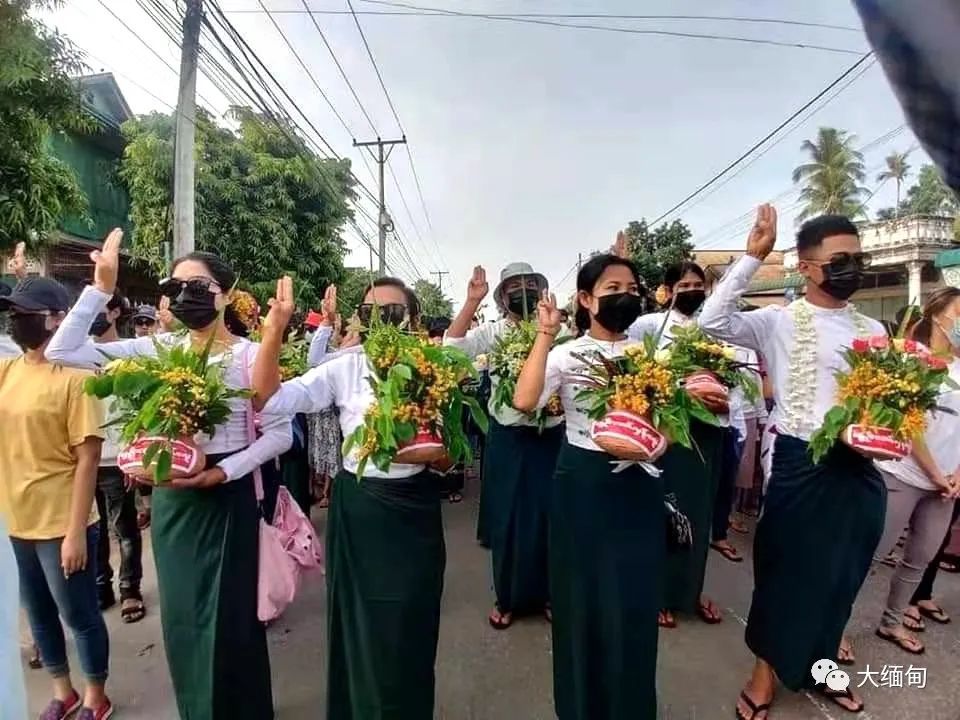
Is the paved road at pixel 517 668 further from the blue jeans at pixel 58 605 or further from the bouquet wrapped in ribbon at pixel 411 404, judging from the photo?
the bouquet wrapped in ribbon at pixel 411 404

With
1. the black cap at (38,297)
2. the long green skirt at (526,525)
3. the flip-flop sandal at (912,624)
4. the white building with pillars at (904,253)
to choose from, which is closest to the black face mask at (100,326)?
the black cap at (38,297)

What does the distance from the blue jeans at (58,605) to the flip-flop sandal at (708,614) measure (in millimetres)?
3018

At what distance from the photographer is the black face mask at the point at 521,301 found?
3.57 m

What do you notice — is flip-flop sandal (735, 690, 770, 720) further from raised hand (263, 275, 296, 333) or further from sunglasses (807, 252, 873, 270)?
raised hand (263, 275, 296, 333)

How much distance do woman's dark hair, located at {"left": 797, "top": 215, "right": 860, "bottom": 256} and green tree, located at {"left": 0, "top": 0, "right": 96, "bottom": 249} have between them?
753 centimetres

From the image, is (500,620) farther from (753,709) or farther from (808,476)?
(808,476)

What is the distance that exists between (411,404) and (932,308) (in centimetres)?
318

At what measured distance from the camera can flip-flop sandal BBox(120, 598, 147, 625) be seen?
12.2 ft

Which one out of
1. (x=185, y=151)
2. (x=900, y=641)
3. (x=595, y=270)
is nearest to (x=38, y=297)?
(x=595, y=270)

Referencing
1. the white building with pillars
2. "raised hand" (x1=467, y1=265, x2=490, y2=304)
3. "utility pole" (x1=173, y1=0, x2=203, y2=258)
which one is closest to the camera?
"raised hand" (x1=467, y1=265, x2=490, y2=304)

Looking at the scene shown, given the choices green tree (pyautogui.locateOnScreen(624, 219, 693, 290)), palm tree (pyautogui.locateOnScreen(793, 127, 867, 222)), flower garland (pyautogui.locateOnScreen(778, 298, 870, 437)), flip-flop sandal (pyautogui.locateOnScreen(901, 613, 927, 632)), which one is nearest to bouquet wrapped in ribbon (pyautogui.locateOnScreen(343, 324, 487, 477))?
flower garland (pyautogui.locateOnScreen(778, 298, 870, 437))

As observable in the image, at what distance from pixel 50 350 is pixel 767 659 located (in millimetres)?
3155

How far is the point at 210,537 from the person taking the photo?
7.67 ft

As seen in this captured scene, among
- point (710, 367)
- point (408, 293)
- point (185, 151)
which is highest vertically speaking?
point (185, 151)
